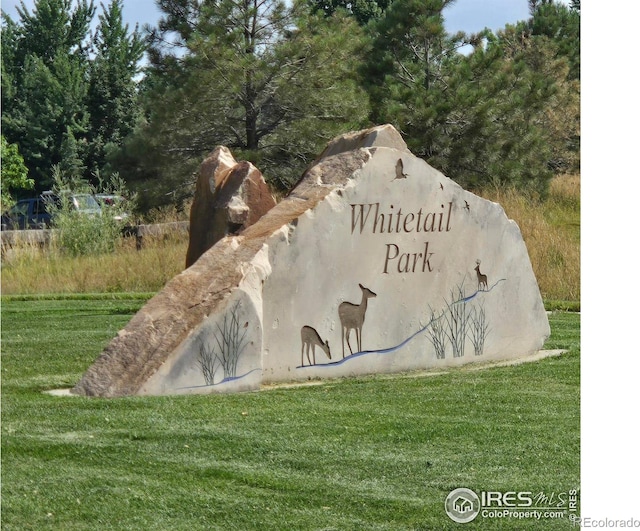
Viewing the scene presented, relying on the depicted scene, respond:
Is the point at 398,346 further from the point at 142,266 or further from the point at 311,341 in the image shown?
the point at 142,266

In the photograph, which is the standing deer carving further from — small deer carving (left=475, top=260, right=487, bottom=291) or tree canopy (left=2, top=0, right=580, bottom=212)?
tree canopy (left=2, top=0, right=580, bottom=212)

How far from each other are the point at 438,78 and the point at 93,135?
39.9ft

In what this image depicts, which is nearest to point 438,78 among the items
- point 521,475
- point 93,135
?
point 93,135

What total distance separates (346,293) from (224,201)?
2.02 m

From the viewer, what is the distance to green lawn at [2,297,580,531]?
4.56 metres

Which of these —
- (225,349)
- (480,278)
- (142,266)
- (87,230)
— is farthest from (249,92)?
(225,349)

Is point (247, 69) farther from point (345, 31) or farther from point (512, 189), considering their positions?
point (512, 189)

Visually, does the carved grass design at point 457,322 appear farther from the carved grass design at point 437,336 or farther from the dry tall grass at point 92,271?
the dry tall grass at point 92,271

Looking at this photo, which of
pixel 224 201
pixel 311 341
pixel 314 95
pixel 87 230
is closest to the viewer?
pixel 311 341

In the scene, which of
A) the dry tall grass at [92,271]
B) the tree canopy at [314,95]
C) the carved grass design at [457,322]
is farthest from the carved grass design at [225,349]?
the tree canopy at [314,95]

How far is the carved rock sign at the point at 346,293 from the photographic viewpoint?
6.97 m

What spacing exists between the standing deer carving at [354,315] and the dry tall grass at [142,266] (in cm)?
660

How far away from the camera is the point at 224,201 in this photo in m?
9.35

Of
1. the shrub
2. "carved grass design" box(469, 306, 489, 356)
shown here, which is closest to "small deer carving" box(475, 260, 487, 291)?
"carved grass design" box(469, 306, 489, 356)
